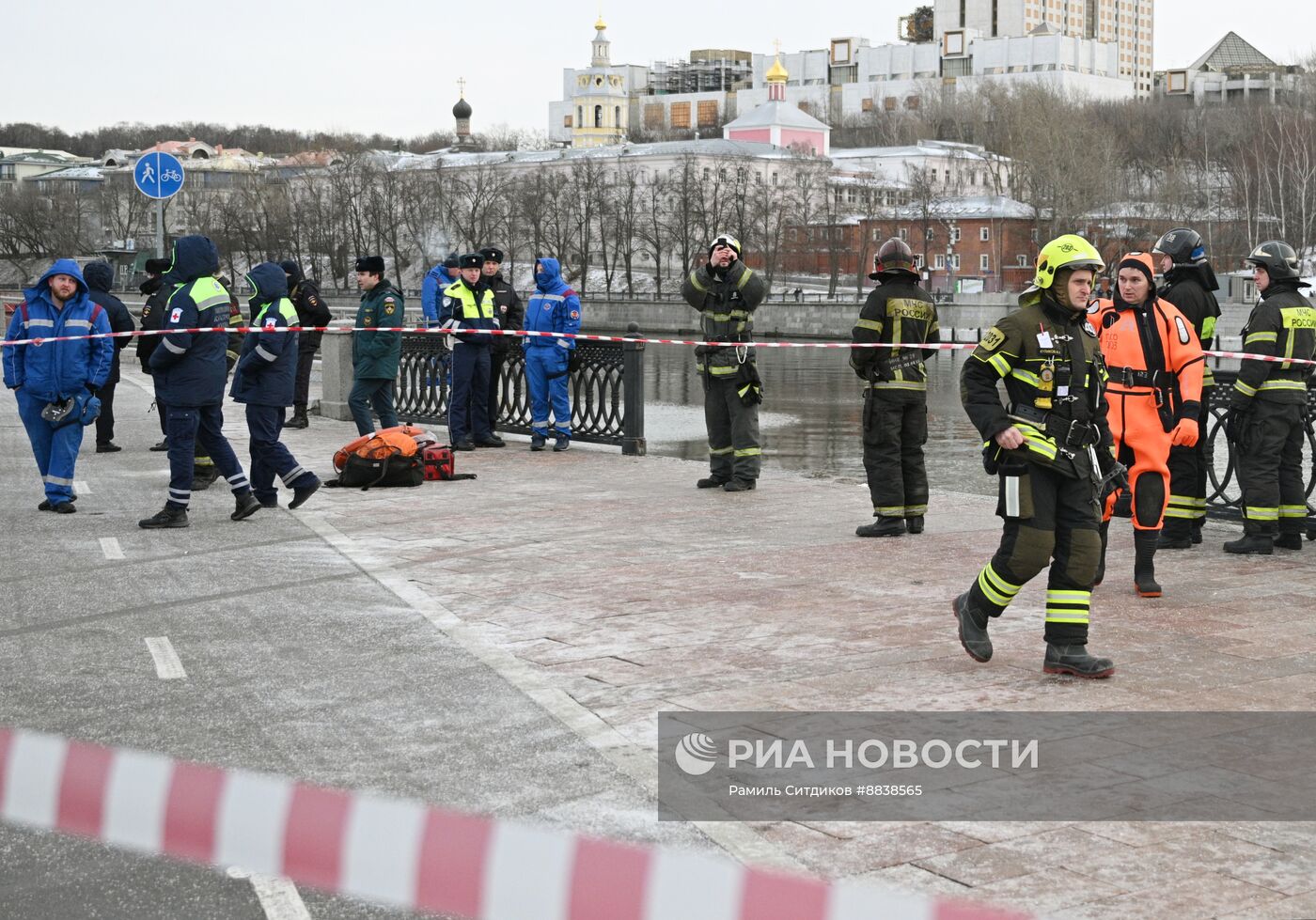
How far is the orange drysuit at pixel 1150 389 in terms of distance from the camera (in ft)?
29.3

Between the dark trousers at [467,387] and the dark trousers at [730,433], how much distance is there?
3.67 m

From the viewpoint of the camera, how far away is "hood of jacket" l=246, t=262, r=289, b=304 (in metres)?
12.3

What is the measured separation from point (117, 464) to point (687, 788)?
11113mm

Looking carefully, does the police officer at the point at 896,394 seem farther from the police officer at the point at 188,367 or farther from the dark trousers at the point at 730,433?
the police officer at the point at 188,367

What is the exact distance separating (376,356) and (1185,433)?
847cm

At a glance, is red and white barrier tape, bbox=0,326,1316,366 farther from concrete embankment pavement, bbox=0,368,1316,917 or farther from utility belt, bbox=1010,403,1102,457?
utility belt, bbox=1010,403,1102,457

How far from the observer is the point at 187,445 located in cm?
1113

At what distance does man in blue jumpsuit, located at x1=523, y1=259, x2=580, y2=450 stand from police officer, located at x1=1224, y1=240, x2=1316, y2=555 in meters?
7.34

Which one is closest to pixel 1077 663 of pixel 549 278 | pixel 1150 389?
pixel 1150 389

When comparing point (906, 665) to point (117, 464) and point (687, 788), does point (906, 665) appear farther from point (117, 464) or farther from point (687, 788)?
point (117, 464)

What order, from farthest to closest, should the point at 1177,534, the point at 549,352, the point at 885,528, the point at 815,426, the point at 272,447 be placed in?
the point at 815,426 → the point at 549,352 → the point at 272,447 → the point at 885,528 → the point at 1177,534

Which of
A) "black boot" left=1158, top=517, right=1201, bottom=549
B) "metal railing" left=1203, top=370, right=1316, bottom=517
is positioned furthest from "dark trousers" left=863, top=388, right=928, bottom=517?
"metal railing" left=1203, top=370, right=1316, bottom=517

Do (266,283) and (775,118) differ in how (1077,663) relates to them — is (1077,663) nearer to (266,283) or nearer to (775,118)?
(266,283)

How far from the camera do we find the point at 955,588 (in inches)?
349
